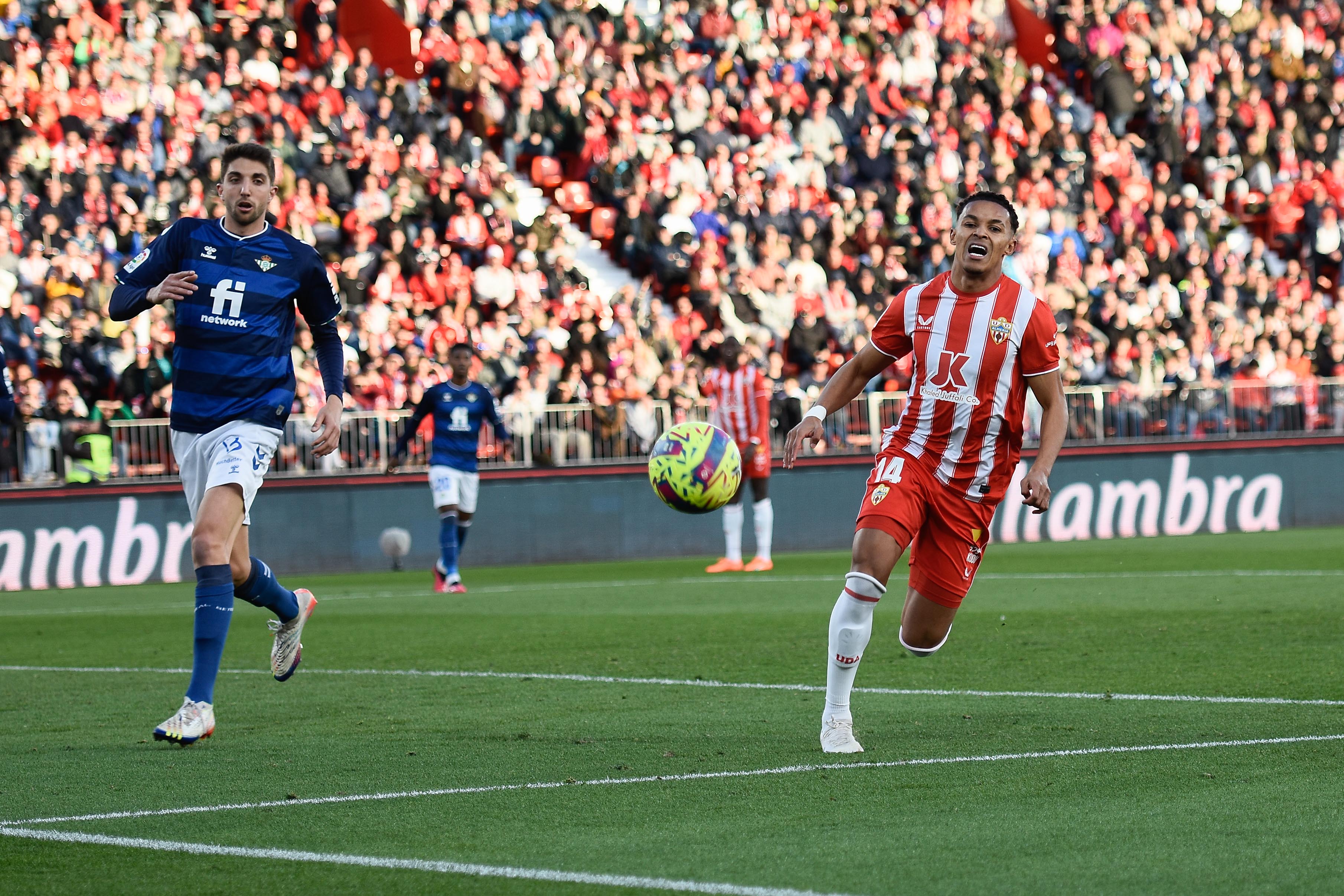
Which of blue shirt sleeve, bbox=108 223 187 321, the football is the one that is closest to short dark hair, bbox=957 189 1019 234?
the football

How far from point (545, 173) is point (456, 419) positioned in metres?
8.13

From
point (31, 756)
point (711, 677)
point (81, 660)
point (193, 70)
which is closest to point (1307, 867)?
point (31, 756)

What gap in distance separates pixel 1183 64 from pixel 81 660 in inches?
1012

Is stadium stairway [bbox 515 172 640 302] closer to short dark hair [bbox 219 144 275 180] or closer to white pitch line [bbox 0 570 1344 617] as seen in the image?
white pitch line [bbox 0 570 1344 617]

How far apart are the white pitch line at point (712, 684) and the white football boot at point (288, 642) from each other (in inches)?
57.3

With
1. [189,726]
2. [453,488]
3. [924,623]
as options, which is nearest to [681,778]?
[924,623]

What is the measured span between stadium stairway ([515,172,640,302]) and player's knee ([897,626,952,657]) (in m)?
18.4

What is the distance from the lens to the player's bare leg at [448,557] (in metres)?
18.2

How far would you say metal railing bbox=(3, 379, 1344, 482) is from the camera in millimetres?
20672

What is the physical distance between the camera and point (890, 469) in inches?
284

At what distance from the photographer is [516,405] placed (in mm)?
22516

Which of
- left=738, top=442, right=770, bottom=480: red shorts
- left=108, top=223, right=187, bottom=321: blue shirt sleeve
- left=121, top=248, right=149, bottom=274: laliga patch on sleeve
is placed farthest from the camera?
left=738, top=442, right=770, bottom=480: red shorts

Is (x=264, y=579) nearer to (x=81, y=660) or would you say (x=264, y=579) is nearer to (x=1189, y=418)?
(x=81, y=660)

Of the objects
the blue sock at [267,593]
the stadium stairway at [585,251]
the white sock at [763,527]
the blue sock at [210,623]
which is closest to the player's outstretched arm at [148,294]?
the blue sock at [210,623]
